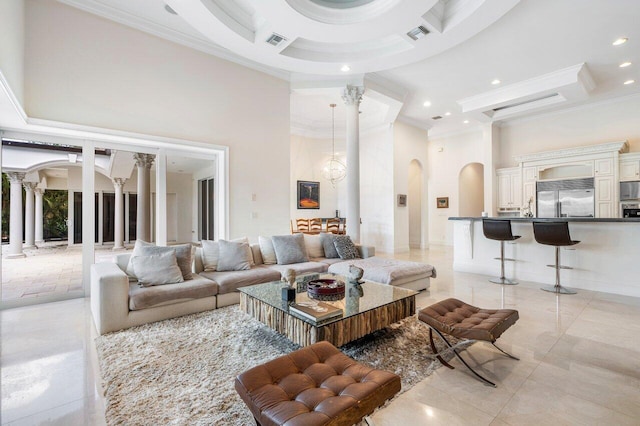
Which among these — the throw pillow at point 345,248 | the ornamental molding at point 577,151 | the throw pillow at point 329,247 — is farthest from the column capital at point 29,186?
the ornamental molding at point 577,151

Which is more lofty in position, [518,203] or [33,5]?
[33,5]

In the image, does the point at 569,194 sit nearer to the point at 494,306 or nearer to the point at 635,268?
the point at 635,268

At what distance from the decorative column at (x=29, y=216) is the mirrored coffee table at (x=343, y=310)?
344 centimetres

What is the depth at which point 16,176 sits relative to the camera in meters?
3.97

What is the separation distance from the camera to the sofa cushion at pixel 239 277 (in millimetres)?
3610

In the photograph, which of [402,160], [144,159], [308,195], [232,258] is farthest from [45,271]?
[402,160]

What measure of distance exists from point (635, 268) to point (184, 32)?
24.1 feet

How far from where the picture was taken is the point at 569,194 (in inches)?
283

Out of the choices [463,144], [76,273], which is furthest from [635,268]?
[76,273]

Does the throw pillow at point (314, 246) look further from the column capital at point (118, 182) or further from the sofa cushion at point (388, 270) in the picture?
the column capital at point (118, 182)

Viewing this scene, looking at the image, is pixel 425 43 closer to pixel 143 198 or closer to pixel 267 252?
pixel 267 252

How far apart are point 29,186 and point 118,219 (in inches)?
44.6

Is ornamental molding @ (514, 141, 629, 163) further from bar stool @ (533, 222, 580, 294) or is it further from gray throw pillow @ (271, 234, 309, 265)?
gray throw pillow @ (271, 234, 309, 265)

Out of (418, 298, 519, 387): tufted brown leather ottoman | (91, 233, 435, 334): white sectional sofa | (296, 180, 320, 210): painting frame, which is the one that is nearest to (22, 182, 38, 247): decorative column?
(91, 233, 435, 334): white sectional sofa
